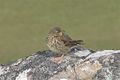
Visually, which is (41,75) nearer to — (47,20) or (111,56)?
(111,56)

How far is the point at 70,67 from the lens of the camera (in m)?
6.69

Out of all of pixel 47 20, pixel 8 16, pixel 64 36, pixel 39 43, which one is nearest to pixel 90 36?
pixel 39 43

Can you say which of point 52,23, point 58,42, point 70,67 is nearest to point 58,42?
point 58,42

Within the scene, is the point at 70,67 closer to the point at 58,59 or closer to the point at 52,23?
the point at 58,59

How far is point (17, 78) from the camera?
707 centimetres

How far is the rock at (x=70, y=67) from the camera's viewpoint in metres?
6.46

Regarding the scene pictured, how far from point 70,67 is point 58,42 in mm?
1606

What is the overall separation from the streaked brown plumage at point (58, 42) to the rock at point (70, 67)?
0.43 m

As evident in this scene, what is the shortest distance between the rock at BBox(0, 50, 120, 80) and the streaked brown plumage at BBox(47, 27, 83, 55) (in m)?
0.43

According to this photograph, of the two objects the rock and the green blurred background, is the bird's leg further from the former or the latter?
the green blurred background

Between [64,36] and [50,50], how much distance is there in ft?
1.05

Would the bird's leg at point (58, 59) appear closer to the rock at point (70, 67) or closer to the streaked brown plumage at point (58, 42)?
the rock at point (70, 67)

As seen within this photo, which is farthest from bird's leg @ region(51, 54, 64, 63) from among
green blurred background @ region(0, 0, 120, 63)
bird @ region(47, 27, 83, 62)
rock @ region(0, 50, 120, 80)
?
green blurred background @ region(0, 0, 120, 63)

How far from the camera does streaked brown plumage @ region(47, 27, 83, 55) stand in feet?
26.6
